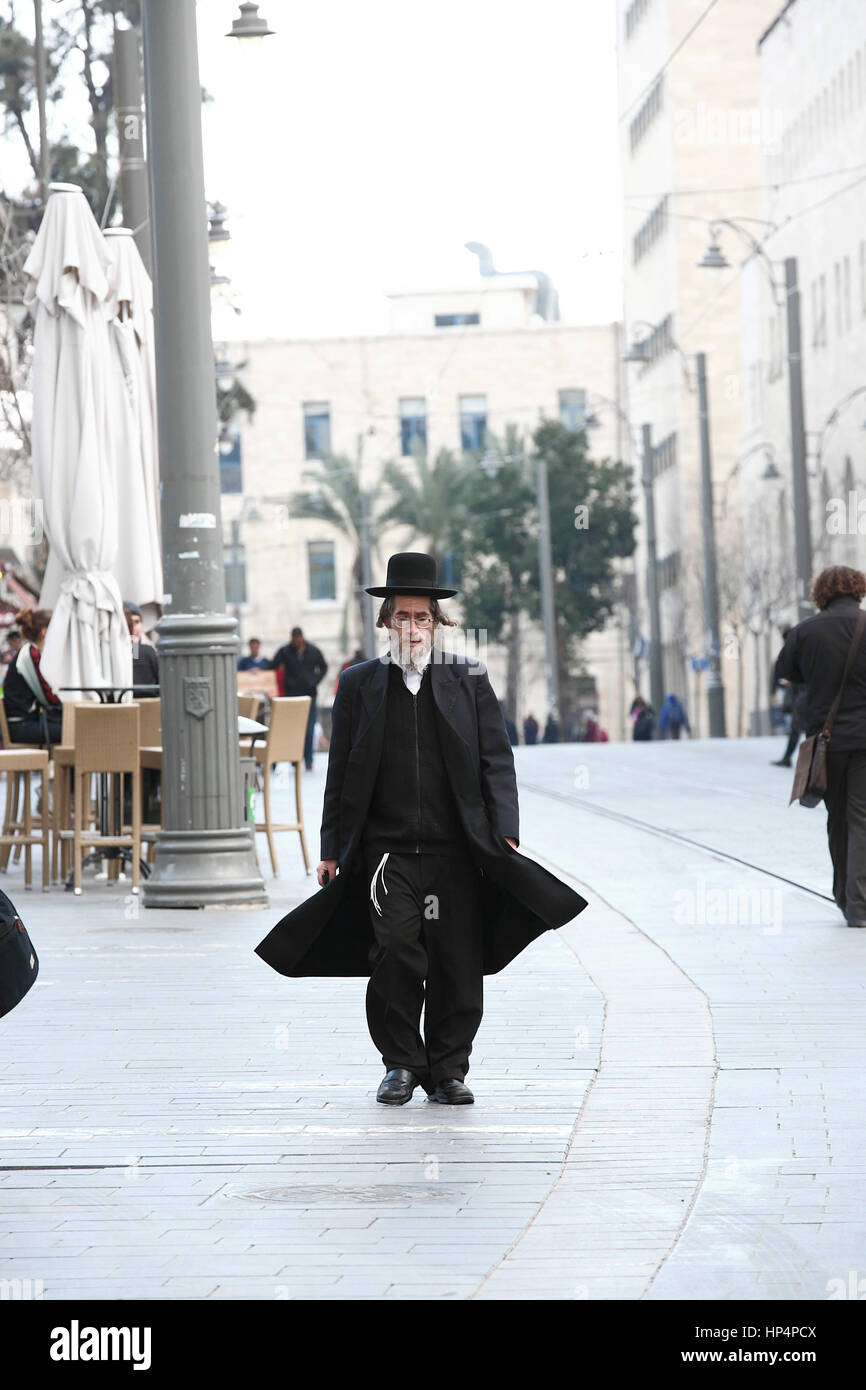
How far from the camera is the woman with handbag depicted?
607 inches

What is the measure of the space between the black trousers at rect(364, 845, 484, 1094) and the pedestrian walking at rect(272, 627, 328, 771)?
75.2ft

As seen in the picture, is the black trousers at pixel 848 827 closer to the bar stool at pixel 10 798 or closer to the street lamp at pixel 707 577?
the bar stool at pixel 10 798

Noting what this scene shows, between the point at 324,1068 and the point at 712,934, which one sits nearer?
the point at 324,1068

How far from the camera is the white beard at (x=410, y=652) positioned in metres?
7.70

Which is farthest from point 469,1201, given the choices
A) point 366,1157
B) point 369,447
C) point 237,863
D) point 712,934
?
point 369,447

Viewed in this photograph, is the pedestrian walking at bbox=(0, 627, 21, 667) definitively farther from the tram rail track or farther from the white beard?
the white beard

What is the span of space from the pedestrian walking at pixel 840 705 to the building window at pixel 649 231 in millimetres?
67496

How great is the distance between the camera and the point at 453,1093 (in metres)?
7.56

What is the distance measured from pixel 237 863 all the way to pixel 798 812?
8.09m

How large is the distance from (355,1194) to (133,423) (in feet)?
35.7

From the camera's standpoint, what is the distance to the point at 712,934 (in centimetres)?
1183

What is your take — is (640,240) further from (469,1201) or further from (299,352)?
(469,1201)

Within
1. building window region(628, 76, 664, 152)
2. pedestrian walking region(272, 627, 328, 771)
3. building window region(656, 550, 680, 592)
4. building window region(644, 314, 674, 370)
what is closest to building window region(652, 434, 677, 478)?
building window region(644, 314, 674, 370)

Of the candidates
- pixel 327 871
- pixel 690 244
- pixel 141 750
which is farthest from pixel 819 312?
pixel 327 871
